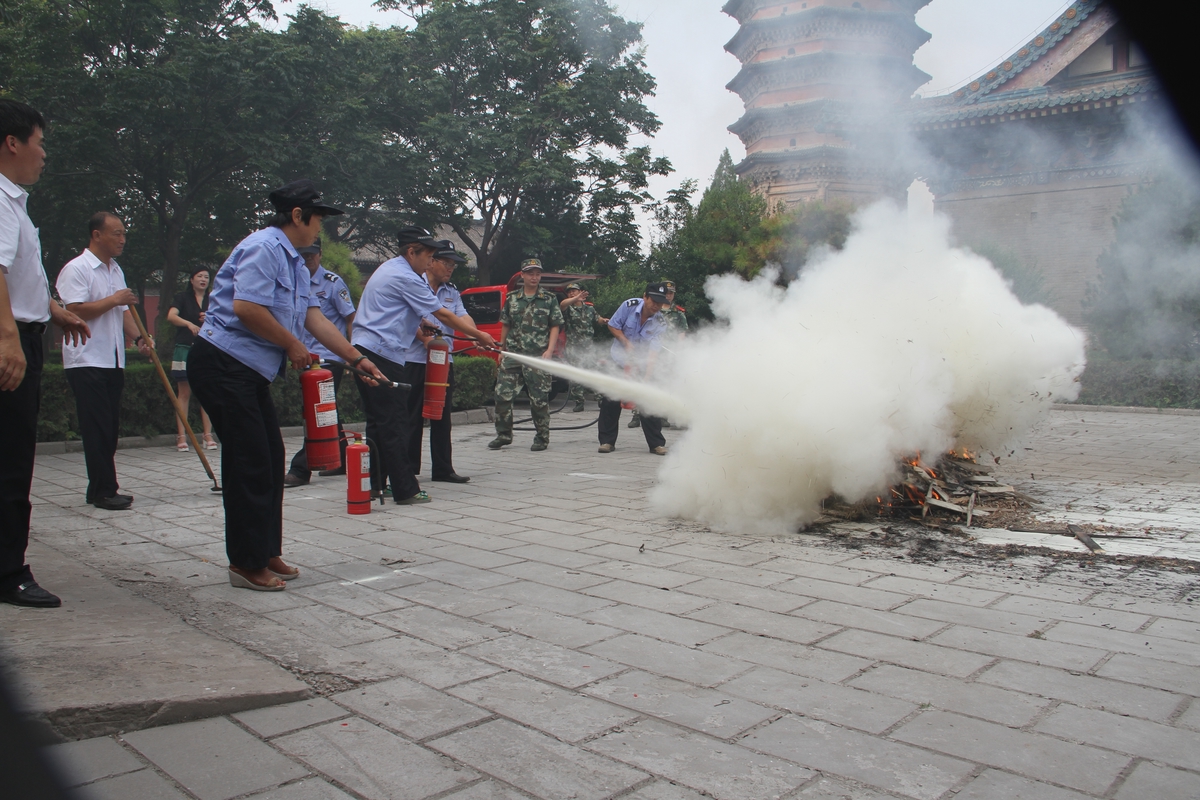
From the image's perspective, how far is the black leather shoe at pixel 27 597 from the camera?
3.45m

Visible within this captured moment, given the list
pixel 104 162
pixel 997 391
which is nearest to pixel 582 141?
pixel 104 162

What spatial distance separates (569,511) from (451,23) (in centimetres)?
2775

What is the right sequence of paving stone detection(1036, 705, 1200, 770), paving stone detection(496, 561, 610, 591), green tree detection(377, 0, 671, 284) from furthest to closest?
green tree detection(377, 0, 671, 284)
paving stone detection(496, 561, 610, 591)
paving stone detection(1036, 705, 1200, 770)

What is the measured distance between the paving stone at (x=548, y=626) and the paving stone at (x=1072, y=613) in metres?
1.91

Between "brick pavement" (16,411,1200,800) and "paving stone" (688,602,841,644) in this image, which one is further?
"paving stone" (688,602,841,644)

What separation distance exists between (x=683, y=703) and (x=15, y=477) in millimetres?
2903

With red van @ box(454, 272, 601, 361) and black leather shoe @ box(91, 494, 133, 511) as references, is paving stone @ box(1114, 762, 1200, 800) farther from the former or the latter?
red van @ box(454, 272, 601, 361)

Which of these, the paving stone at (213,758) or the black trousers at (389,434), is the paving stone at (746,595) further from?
the black trousers at (389,434)

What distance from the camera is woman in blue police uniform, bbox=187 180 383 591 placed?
13.1 feet

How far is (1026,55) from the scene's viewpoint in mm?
19656

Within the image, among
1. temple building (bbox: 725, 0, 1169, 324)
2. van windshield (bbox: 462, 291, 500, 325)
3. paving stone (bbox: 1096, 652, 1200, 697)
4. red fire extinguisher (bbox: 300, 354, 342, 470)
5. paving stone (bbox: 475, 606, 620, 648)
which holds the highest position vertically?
temple building (bbox: 725, 0, 1169, 324)

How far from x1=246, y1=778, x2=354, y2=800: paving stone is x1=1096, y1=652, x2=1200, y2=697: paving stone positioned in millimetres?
2698

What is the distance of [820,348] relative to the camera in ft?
19.0

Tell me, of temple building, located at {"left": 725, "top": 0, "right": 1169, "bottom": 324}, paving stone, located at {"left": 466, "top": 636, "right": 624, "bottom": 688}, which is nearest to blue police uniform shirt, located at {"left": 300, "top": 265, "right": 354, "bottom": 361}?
paving stone, located at {"left": 466, "top": 636, "right": 624, "bottom": 688}
